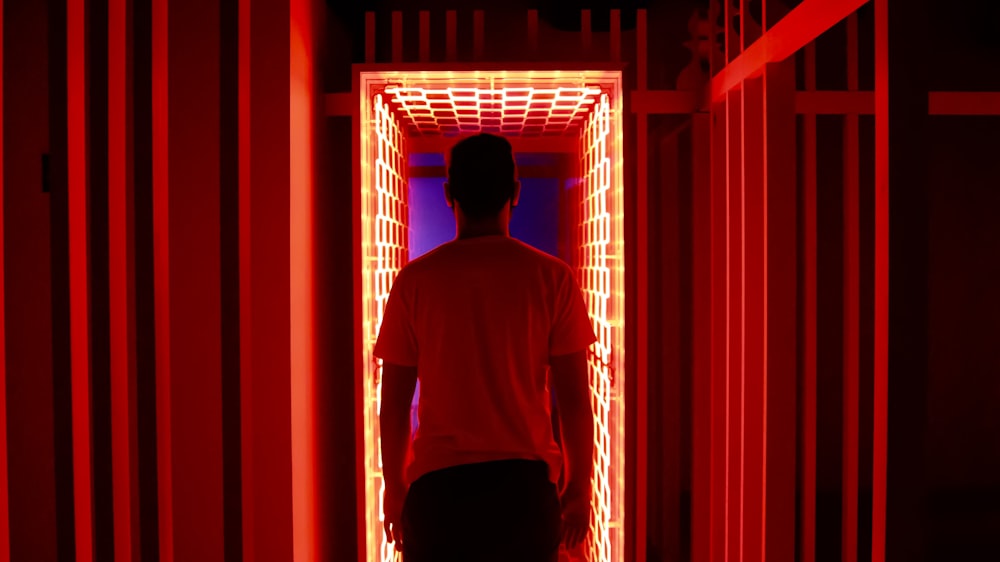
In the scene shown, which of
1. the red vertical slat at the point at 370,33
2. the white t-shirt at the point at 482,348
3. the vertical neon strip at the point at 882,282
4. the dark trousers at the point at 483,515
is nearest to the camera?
the vertical neon strip at the point at 882,282

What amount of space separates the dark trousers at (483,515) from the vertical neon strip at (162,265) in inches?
39.4

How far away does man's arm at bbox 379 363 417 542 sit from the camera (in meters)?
1.63

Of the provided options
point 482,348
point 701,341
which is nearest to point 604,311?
point 701,341

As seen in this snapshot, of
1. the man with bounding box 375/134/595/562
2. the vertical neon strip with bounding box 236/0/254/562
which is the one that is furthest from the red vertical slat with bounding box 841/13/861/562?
the vertical neon strip with bounding box 236/0/254/562

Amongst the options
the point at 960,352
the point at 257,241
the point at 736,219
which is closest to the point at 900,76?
the point at 736,219

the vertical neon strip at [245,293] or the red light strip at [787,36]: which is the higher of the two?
the red light strip at [787,36]

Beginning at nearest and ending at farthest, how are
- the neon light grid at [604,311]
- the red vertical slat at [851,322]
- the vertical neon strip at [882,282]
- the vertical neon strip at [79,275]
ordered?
the vertical neon strip at [882,282] → the vertical neon strip at [79,275] → the red vertical slat at [851,322] → the neon light grid at [604,311]

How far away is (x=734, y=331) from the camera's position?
196cm

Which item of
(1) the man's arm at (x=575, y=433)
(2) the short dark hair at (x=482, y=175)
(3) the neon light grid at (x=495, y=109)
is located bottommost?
(1) the man's arm at (x=575, y=433)

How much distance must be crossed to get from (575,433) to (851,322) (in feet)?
3.64

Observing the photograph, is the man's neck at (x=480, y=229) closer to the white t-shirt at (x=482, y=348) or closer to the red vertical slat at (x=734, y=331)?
the white t-shirt at (x=482, y=348)

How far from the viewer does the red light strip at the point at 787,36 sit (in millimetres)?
1396

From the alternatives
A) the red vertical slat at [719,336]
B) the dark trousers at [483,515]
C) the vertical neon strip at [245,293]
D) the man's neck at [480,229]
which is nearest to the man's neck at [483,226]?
the man's neck at [480,229]

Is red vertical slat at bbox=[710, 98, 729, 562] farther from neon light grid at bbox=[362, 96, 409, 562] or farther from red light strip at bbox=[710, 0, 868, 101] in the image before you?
neon light grid at bbox=[362, 96, 409, 562]
